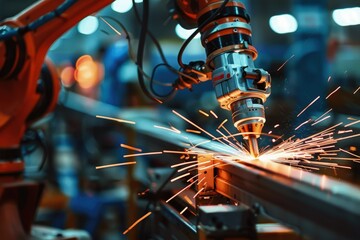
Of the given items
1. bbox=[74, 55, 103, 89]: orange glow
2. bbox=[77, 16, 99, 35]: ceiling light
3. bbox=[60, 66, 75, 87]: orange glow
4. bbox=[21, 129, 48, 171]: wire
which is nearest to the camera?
bbox=[77, 16, 99, 35]: ceiling light

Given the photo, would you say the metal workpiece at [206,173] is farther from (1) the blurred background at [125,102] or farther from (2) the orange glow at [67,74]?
(2) the orange glow at [67,74]

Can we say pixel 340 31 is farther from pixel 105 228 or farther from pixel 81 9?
pixel 81 9

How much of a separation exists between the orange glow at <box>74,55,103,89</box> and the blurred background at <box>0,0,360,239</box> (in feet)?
0.05

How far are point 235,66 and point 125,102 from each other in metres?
3.68

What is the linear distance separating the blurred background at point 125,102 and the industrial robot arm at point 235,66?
3.82 feet

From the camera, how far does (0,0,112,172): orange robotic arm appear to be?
6.63ft

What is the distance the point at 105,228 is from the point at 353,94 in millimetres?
3103

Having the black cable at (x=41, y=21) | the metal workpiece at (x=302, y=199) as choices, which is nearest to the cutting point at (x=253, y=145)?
the metal workpiece at (x=302, y=199)

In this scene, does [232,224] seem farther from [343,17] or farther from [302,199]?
[343,17]

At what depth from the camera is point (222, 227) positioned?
1130 millimetres

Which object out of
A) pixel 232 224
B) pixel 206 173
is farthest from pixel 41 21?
pixel 232 224

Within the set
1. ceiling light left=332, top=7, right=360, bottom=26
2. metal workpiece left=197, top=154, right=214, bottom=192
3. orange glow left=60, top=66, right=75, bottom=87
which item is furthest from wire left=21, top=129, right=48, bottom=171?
ceiling light left=332, top=7, right=360, bottom=26

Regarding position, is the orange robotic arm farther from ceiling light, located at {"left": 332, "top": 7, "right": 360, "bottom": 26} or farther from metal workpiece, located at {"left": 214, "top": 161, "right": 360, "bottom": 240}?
ceiling light, located at {"left": 332, "top": 7, "right": 360, "bottom": 26}

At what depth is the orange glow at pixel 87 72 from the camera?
19.2 ft
